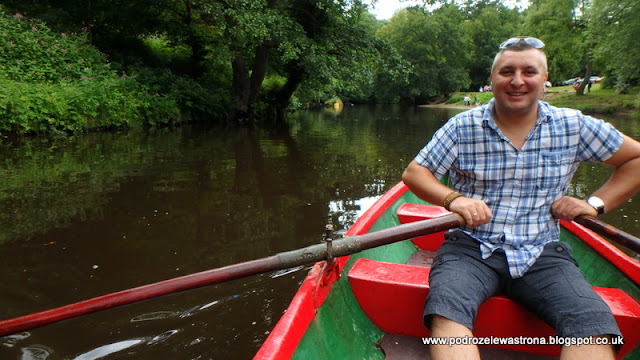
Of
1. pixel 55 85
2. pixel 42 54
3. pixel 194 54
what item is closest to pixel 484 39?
pixel 194 54

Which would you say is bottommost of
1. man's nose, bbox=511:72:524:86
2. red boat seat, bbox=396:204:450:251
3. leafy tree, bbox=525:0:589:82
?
red boat seat, bbox=396:204:450:251

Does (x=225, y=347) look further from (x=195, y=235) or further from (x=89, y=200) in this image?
(x=89, y=200)

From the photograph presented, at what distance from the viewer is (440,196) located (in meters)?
2.00

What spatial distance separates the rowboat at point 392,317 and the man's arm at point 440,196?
410 millimetres

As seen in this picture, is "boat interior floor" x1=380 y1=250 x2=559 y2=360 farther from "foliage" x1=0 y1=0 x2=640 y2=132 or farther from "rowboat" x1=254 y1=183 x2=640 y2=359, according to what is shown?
"foliage" x1=0 y1=0 x2=640 y2=132

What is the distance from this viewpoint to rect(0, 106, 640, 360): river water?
281cm

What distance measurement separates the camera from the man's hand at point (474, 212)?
1866mm

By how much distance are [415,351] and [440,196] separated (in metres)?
0.83

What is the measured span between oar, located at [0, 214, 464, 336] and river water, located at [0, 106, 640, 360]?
106 cm

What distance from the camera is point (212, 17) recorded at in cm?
1435

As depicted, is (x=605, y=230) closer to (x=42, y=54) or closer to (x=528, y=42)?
(x=528, y=42)

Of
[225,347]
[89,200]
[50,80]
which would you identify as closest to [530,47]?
[225,347]

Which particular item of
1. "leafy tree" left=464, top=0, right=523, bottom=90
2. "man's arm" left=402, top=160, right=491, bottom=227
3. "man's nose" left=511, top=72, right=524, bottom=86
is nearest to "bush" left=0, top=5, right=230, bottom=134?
"man's arm" left=402, top=160, right=491, bottom=227

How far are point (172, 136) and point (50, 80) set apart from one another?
340 cm
